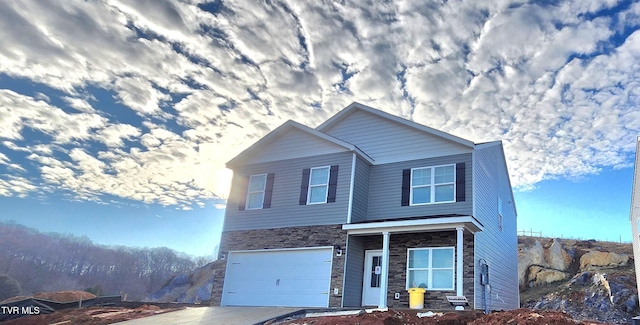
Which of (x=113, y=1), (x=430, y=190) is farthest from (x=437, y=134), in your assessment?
(x=113, y=1)

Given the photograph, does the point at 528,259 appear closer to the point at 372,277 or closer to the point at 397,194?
the point at 397,194

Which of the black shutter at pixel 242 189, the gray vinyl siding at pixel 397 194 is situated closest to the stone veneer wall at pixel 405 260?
the gray vinyl siding at pixel 397 194

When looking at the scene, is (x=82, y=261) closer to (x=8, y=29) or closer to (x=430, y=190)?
(x=8, y=29)

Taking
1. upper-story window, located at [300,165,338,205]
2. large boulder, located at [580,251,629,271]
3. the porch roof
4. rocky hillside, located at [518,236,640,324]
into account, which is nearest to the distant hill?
upper-story window, located at [300,165,338,205]

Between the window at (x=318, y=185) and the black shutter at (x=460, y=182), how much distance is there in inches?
174

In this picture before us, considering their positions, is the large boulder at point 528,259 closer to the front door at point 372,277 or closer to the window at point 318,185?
the front door at point 372,277

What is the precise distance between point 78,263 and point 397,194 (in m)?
49.7

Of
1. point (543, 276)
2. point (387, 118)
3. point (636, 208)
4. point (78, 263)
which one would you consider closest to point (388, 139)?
point (387, 118)

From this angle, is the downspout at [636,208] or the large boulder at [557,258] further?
the large boulder at [557,258]

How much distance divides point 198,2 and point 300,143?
6027mm

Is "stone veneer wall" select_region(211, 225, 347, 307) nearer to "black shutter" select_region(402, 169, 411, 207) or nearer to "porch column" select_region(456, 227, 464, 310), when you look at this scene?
"black shutter" select_region(402, 169, 411, 207)

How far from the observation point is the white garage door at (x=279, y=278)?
49.2 feet

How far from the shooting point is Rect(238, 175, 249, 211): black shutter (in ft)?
57.6

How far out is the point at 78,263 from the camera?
52969mm
